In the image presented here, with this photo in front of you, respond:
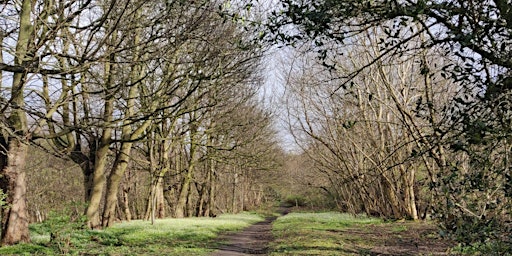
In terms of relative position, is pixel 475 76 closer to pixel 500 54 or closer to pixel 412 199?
pixel 500 54

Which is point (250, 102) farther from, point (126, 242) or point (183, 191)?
point (126, 242)

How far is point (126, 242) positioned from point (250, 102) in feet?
52.2

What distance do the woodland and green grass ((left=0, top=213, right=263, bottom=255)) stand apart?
2.77 feet

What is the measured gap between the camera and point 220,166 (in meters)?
37.7

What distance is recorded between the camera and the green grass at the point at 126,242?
10844mm

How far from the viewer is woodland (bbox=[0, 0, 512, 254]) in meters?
4.53

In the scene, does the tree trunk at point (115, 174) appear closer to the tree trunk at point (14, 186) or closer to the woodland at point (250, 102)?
the woodland at point (250, 102)

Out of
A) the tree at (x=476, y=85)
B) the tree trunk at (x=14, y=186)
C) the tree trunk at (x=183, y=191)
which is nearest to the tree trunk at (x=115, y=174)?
the tree trunk at (x=14, y=186)

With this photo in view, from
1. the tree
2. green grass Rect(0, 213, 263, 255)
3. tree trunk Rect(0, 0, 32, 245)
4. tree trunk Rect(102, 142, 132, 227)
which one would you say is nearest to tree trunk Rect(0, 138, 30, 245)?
tree trunk Rect(0, 0, 32, 245)

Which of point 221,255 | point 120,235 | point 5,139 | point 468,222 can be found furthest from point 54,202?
point 468,222

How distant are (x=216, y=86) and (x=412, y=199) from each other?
12.4 metres

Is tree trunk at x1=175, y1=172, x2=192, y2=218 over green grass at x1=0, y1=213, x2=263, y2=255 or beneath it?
over

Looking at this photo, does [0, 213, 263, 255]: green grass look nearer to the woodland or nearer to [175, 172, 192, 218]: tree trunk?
the woodland

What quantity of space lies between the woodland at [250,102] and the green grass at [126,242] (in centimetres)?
84
